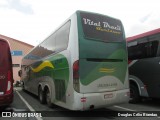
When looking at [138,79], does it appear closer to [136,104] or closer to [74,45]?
[136,104]

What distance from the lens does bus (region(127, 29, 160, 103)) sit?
877 cm

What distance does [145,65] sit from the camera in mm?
9250

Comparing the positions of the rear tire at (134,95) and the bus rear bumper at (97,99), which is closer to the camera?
the bus rear bumper at (97,99)

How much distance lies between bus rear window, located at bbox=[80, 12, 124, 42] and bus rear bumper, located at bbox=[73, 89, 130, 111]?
1737mm

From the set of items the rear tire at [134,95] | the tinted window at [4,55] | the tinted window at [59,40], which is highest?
the tinted window at [59,40]

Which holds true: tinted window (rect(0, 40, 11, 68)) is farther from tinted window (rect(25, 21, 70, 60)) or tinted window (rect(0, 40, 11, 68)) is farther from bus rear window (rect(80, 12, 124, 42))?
bus rear window (rect(80, 12, 124, 42))

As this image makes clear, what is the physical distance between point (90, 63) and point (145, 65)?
3.40 m

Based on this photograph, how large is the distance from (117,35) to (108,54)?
90 centimetres

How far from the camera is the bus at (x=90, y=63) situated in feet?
21.7

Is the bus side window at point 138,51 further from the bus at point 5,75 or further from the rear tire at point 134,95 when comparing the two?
the bus at point 5,75

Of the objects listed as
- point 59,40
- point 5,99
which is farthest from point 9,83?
point 59,40

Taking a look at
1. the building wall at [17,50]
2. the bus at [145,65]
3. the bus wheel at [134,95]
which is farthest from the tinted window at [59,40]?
the building wall at [17,50]

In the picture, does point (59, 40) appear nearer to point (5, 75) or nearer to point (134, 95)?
point (5, 75)

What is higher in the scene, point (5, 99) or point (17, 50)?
point (17, 50)
